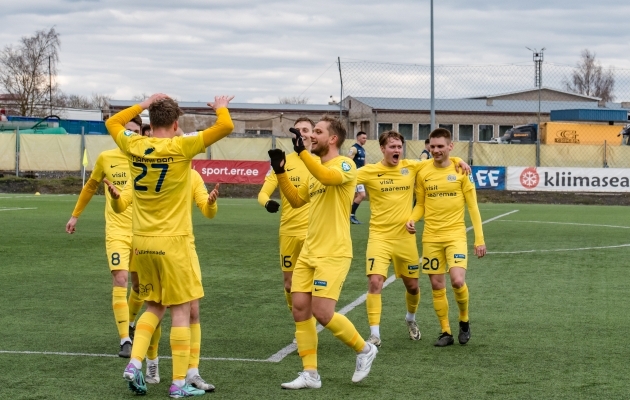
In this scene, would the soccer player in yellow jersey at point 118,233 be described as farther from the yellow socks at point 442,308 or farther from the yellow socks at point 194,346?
Result: the yellow socks at point 442,308

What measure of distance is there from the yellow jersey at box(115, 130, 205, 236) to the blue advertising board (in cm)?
2936

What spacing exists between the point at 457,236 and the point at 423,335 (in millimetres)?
1036

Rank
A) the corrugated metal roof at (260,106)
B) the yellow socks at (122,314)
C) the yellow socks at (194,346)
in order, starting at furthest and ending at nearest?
the corrugated metal roof at (260,106) → the yellow socks at (122,314) → the yellow socks at (194,346)

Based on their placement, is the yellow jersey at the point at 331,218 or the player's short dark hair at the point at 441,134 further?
the player's short dark hair at the point at 441,134

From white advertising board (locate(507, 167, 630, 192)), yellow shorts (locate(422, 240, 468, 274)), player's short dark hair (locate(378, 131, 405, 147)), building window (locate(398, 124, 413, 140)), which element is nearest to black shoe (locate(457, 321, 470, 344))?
yellow shorts (locate(422, 240, 468, 274))

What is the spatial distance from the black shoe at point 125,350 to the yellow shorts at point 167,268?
1.52 metres

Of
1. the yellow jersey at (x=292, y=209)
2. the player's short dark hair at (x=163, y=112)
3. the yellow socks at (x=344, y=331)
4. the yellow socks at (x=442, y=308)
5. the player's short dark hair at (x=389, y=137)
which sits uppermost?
the player's short dark hair at (x=163, y=112)

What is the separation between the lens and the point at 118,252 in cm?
878

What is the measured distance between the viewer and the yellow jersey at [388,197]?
9344mm

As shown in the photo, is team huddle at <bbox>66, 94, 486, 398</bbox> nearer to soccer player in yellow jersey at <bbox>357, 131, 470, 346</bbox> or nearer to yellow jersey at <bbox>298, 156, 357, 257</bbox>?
yellow jersey at <bbox>298, 156, 357, 257</bbox>

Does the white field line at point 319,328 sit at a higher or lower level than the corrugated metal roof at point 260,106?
lower

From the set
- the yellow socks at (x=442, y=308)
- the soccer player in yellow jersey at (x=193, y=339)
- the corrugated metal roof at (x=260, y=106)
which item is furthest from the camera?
the corrugated metal roof at (x=260, y=106)

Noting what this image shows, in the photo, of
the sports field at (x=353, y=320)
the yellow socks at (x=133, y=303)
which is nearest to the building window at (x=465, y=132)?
the sports field at (x=353, y=320)

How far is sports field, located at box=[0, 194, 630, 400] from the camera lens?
7.17 metres
